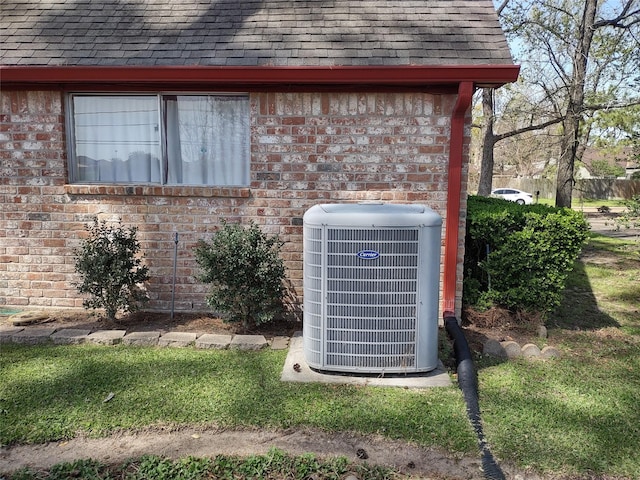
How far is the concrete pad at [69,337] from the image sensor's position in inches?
179

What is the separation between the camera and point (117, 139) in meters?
5.45

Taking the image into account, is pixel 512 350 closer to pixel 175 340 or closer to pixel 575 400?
pixel 575 400

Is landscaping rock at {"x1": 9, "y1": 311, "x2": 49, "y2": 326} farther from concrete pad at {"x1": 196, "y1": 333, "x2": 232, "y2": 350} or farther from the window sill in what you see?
concrete pad at {"x1": 196, "y1": 333, "x2": 232, "y2": 350}

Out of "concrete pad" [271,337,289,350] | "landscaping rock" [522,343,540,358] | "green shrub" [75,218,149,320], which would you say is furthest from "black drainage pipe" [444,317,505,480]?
"green shrub" [75,218,149,320]

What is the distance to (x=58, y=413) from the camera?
328 cm

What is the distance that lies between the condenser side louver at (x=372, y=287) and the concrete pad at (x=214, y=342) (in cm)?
105

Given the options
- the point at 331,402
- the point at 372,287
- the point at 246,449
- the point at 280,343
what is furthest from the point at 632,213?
the point at 246,449

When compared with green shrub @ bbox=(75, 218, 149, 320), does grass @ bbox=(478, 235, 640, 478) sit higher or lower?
lower

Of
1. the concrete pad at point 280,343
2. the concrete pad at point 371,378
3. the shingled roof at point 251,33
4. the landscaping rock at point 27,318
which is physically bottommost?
the concrete pad at point 371,378

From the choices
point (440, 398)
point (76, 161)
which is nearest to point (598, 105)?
point (440, 398)

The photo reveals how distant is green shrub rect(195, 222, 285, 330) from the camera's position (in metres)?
4.63

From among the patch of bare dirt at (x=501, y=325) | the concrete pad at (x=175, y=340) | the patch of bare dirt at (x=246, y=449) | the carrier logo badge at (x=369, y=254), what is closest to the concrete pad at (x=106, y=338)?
the concrete pad at (x=175, y=340)

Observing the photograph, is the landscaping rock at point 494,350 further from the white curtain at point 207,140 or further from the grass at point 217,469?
the white curtain at point 207,140

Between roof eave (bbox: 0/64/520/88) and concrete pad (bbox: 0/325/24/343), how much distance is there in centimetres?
255
